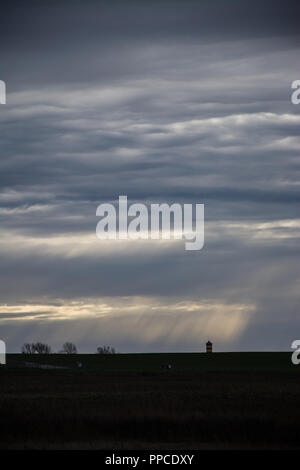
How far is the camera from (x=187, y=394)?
54.8m

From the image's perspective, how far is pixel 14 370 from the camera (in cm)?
9206

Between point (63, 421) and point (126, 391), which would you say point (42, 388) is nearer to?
point (126, 391)

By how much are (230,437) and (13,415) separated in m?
11.4

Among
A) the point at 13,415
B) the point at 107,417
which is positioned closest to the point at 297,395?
the point at 107,417
